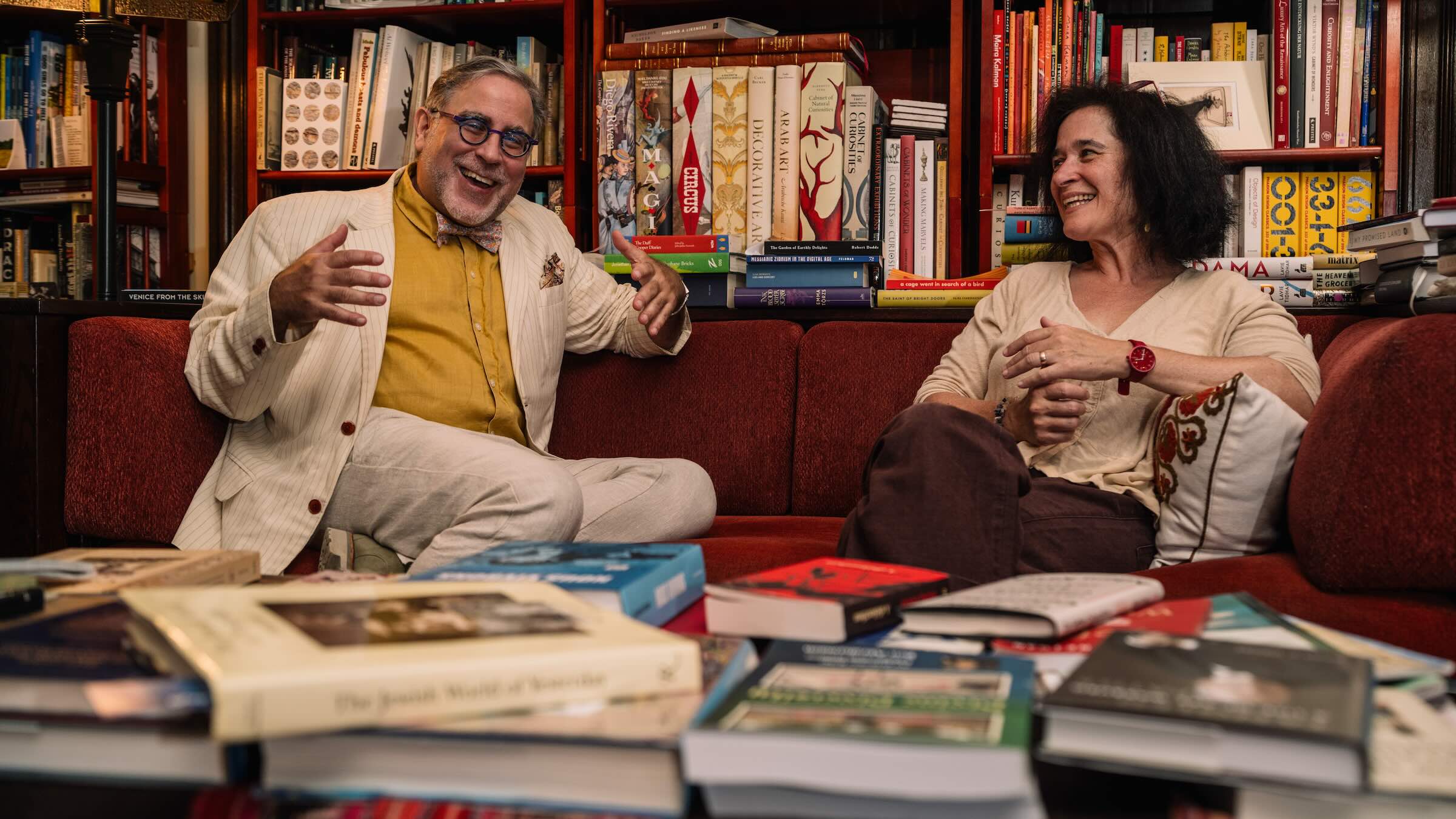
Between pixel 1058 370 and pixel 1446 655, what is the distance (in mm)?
645

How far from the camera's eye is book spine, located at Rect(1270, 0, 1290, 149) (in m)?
2.44

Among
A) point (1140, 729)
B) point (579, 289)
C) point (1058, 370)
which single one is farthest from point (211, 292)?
point (1140, 729)

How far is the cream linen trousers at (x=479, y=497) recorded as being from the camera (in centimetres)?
174

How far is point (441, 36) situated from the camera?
3047 mm

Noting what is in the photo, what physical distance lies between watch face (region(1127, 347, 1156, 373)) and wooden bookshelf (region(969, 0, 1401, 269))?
84cm

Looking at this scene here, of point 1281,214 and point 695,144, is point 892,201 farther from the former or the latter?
point 1281,214

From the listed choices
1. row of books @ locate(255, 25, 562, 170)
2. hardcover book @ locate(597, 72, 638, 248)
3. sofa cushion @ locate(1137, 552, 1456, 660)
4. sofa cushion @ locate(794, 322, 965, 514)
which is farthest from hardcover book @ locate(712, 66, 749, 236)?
sofa cushion @ locate(1137, 552, 1456, 660)

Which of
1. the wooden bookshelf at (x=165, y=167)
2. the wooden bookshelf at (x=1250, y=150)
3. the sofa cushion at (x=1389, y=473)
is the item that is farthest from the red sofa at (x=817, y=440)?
the wooden bookshelf at (x=165, y=167)

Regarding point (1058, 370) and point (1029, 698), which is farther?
point (1058, 370)

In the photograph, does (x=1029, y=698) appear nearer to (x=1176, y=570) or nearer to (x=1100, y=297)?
(x=1176, y=570)

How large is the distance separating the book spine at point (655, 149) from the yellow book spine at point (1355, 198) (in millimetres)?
1494

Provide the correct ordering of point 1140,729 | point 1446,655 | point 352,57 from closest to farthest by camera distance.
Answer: point 1140,729 < point 1446,655 < point 352,57

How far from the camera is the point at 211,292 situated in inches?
74.6

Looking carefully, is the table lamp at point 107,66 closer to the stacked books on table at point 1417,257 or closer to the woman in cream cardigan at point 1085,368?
the woman in cream cardigan at point 1085,368
